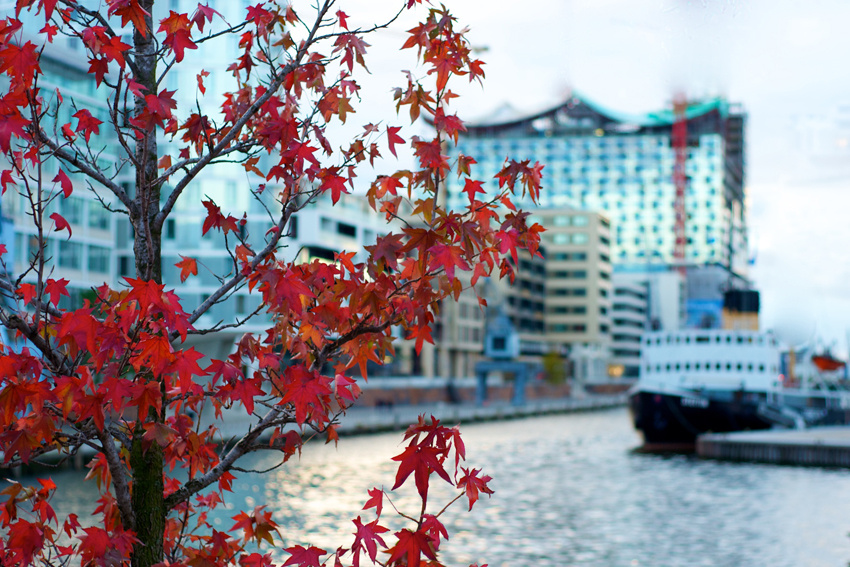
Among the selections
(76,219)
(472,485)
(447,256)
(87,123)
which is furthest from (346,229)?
(447,256)

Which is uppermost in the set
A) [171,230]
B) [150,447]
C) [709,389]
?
[171,230]

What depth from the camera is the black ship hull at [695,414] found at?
68.2 metres

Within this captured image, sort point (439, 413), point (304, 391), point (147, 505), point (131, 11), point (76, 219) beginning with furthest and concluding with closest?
point (439, 413) → point (76, 219) → point (147, 505) → point (131, 11) → point (304, 391)

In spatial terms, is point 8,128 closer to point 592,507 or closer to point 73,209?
point 592,507

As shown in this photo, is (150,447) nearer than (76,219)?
Yes

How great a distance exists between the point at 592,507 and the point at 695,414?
32.5 metres

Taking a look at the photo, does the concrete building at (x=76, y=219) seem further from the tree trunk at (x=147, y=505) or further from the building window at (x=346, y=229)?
the tree trunk at (x=147, y=505)

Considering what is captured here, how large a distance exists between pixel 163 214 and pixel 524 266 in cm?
15688

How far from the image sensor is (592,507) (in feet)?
127

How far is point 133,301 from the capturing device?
448 centimetres

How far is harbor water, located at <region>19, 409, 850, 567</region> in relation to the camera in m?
28.8

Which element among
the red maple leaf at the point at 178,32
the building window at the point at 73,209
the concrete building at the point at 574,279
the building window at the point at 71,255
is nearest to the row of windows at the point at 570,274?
the concrete building at the point at 574,279

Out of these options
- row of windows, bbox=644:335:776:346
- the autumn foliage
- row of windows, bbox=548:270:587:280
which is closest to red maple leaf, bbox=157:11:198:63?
the autumn foliage

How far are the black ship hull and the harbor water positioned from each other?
23.3 feet
